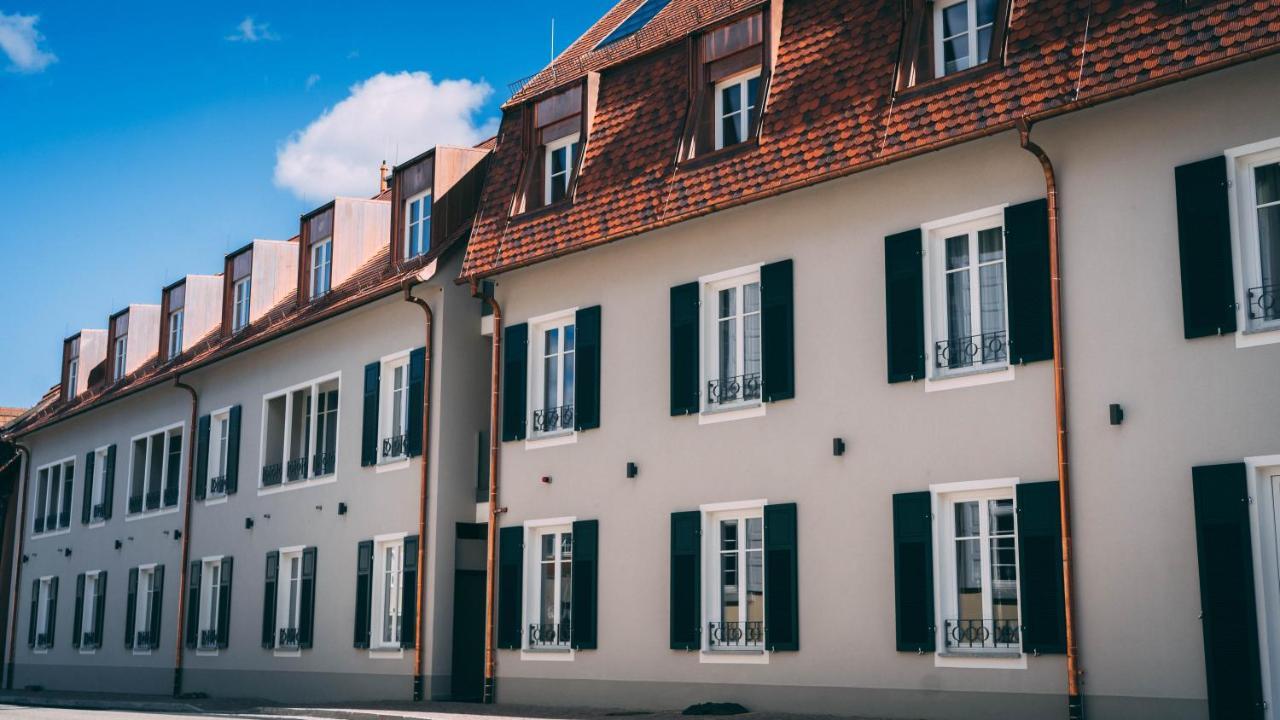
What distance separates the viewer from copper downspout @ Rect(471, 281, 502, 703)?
22.4 meters

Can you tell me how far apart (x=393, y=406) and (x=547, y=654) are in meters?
6.10

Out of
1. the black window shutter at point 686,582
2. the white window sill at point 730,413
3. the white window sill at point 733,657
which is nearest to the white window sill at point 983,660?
the white window sill at point 733,657

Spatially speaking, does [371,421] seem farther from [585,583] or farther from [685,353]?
[685,353]

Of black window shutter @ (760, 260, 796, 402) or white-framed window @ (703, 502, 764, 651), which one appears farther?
white-framed window @ (703, 502, 764, 651)

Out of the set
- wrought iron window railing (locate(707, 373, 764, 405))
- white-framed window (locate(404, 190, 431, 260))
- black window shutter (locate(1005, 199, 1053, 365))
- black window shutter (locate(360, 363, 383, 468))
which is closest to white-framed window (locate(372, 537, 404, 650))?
black window shutter (locate(360, 363, 383, 468))

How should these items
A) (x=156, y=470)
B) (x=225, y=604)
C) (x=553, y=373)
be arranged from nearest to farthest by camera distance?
(x=553, y=373) < (x=225, y=604) < (x=156, y=470)

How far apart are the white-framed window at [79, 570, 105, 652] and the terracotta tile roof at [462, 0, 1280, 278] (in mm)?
18709

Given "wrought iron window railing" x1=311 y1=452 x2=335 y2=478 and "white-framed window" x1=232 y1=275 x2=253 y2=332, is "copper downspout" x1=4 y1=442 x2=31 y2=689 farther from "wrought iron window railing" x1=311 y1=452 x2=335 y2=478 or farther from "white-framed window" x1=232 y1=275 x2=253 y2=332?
"wrought iron window railing" x1=311 y1=452 x2=335 y2=478

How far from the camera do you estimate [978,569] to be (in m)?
16.1

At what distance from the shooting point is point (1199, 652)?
13.9 metres

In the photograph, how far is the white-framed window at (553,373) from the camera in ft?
73.1

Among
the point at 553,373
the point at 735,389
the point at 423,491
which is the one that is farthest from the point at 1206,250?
the point at 423,491

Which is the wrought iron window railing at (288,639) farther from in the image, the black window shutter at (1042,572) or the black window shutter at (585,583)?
the black window shutter at (1042,572)

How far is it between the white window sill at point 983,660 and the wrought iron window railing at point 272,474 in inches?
644
